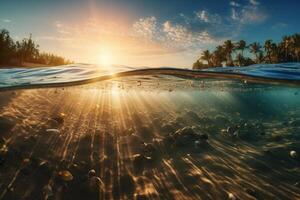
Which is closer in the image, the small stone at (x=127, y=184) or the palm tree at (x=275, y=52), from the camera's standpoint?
the small stone at (x=127, y=184)

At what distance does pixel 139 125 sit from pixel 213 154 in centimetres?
514

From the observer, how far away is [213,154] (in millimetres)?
7852

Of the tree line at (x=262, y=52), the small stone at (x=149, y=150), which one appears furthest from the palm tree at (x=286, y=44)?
the small stone at (x=149, y=150)

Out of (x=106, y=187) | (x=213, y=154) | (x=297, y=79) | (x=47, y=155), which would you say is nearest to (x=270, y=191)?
(x=213, y=154)

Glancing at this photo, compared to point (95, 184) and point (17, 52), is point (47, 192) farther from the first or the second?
point (17, 52)

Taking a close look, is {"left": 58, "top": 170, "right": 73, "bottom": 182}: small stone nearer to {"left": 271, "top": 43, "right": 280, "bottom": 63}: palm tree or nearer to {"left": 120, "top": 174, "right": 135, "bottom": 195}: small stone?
{"left": 120, "top": 174, "right": 135, "bottom": 195}: small stone

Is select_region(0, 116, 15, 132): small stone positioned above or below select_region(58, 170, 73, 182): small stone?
above

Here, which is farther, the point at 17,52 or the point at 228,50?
the point at 228,50


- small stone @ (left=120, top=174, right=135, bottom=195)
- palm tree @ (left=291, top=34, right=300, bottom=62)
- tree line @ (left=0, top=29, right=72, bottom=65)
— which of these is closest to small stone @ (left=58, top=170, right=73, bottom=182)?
small stone @ (left=120, top=174, right=135, bottom=195)

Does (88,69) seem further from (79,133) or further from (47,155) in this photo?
(47,155)

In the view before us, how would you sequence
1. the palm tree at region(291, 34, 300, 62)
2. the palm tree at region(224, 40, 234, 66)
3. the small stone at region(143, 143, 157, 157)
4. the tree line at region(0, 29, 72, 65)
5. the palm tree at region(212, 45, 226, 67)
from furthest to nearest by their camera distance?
the palm tree at region(212, 45, 226, 67)
the palm tree at region(224, 40, 234, 66)
the palm tree at region(291, 34, 300, 62)
the tree line at region(0, 29, 72, 65)
the small stone at region(143, 143, 157, 157)

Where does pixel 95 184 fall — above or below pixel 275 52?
below

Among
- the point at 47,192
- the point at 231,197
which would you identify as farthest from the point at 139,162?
the point at 231,197

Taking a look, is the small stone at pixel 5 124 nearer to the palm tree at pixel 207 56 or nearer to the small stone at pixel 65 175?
the small stone at pixel 65 175
